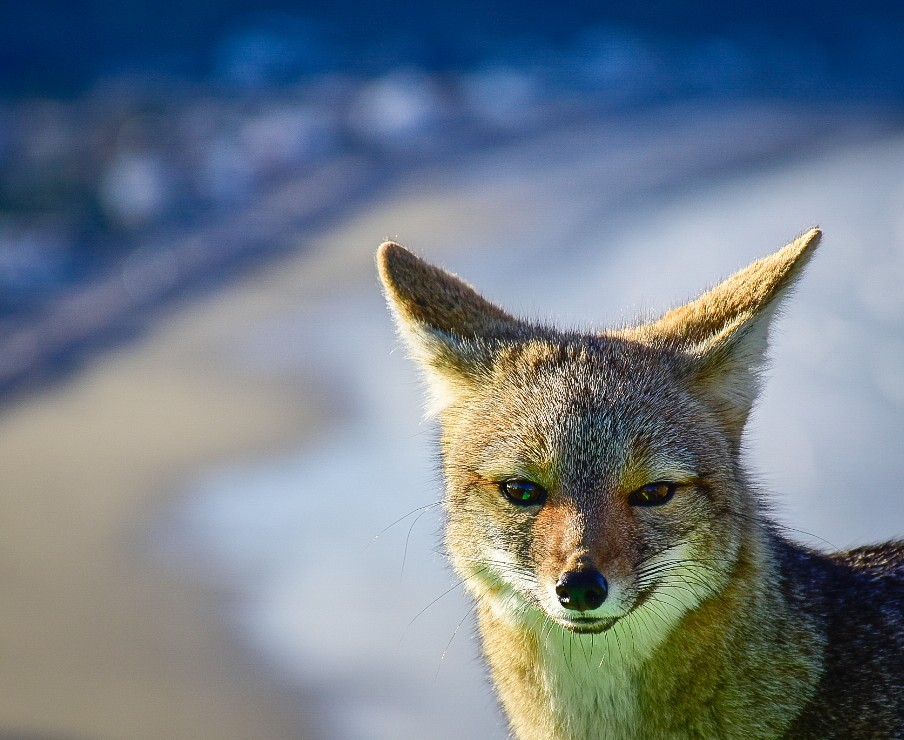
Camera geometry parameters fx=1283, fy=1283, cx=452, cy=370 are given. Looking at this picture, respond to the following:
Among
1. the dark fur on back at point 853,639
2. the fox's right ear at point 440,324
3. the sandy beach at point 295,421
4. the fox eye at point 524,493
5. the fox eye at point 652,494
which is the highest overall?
the sandy beach at point 295,421

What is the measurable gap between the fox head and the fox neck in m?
0.08

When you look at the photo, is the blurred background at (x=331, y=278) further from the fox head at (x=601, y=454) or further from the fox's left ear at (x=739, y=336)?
the fox's left ear at (x=739, y=336)

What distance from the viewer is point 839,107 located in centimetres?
1992

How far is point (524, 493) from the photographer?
179 inches

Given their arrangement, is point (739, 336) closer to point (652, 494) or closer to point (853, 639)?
point (652, 494)

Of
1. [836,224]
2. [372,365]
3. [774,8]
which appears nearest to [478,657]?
[372,365]

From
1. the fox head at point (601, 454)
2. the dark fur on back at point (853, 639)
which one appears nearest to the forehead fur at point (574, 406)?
the fox head at point (601, 454)

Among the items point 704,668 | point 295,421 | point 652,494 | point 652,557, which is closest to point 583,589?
point 652,557

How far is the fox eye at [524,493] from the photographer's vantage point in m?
4.52

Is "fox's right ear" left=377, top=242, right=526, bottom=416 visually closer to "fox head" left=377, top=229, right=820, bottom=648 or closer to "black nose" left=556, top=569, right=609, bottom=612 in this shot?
"fox head" left=377, top=229, right=820, bottom=648

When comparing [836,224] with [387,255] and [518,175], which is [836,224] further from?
[387,255]

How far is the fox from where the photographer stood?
440 centimetres

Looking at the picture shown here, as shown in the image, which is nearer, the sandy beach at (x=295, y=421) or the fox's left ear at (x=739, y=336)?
the fox's left ear at (x=739, y=336)

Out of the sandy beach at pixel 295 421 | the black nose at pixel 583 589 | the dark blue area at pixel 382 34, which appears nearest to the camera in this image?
the black nose at pixel 583 589
